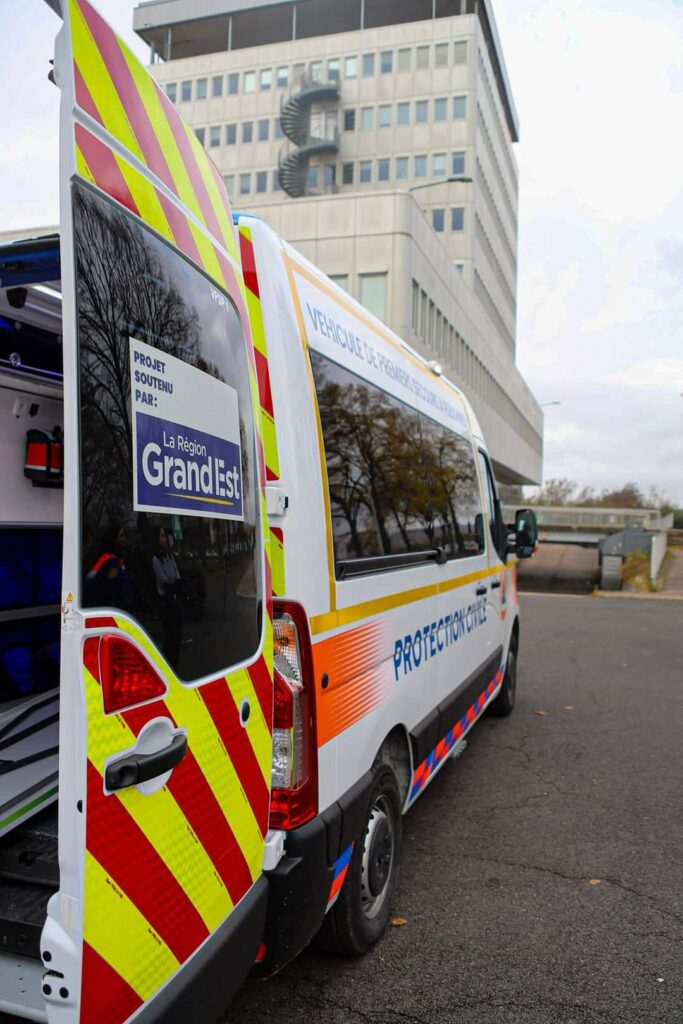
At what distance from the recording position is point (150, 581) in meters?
1.83

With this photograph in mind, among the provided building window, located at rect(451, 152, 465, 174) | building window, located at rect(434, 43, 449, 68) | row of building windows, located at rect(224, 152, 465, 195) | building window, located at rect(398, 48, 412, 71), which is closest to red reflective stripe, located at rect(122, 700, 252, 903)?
building window, located at rect(451, 152, 465, 174)

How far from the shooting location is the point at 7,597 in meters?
3.89

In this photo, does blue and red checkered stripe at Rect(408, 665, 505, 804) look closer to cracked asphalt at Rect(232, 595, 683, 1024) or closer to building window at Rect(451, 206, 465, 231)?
cracked asphalt at Rect(232, 595, 683, 1024)

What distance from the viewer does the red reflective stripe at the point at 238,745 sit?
2074 millimetres

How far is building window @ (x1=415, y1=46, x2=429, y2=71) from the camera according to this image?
5509cm

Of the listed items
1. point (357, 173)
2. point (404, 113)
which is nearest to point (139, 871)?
point (357, 173)

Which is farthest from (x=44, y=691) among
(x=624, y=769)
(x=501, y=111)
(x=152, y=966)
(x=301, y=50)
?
(x=501, y=111)

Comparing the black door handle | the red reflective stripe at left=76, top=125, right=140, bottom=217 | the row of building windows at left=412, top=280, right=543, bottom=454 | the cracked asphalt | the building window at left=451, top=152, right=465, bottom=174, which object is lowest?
the cracked asphalt

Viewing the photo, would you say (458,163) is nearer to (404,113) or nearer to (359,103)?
(404,113)

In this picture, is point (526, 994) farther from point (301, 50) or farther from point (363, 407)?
point (301, 50)

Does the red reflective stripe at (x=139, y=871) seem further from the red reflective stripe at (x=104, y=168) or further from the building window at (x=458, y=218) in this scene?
the building window at (x=458, y=218)

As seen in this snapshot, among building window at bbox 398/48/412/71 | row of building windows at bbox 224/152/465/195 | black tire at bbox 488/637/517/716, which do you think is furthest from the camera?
row of building windows at bbox 224/152/465/195

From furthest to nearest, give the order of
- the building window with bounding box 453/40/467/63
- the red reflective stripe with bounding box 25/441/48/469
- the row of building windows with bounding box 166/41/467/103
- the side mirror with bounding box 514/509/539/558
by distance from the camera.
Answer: the row of building windows with bounding box 166/41/467/103 → the building window with bounding box 453/40/467/63 → the side mirror with bounding box 514/509/539/558 → the red reflective stripe with bounding box 25/441/48/469

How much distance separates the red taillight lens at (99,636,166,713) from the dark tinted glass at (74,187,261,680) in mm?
72
